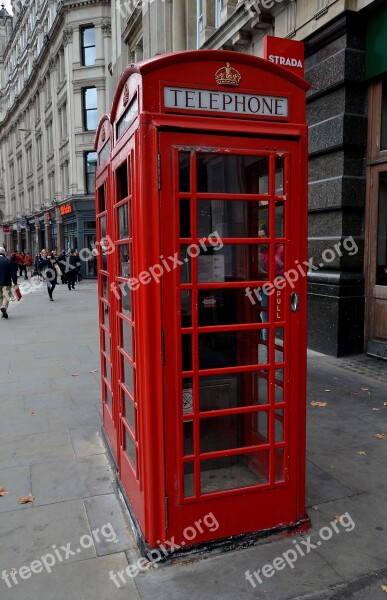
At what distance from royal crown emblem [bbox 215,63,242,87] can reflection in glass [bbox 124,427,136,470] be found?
7.67 feet

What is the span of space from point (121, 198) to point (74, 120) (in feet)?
94.7

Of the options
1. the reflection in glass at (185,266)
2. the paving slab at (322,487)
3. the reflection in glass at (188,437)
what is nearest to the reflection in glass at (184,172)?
the reflection in glass at (185,266)

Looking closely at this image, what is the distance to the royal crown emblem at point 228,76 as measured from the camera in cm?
265

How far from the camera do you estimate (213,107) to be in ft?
8.70

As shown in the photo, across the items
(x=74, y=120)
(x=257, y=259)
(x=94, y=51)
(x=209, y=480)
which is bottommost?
(x=209, y=480)

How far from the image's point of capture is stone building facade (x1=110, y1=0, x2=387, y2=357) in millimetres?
7277

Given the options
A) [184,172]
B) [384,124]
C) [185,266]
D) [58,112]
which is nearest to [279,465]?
[185,266]

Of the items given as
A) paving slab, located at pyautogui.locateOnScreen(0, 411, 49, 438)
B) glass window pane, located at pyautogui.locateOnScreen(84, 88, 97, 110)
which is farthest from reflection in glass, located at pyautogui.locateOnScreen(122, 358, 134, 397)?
glass window pane, located at pyautogui.locateOnScreen(84, 88, 97, 110)

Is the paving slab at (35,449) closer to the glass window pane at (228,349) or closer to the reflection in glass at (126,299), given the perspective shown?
the reflection in glass at (126,299)

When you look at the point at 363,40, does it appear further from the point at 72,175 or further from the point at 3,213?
the point at 3,213

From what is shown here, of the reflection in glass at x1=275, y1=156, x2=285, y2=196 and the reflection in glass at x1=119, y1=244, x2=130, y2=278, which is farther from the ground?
the reflection in glass at x1=275, y1=156, x2=285, y2=196

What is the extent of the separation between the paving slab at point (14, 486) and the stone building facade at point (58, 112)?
25.3 metres

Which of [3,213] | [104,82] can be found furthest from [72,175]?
[3,213]

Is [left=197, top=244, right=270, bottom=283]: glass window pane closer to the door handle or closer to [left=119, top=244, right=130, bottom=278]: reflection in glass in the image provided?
the door handle
